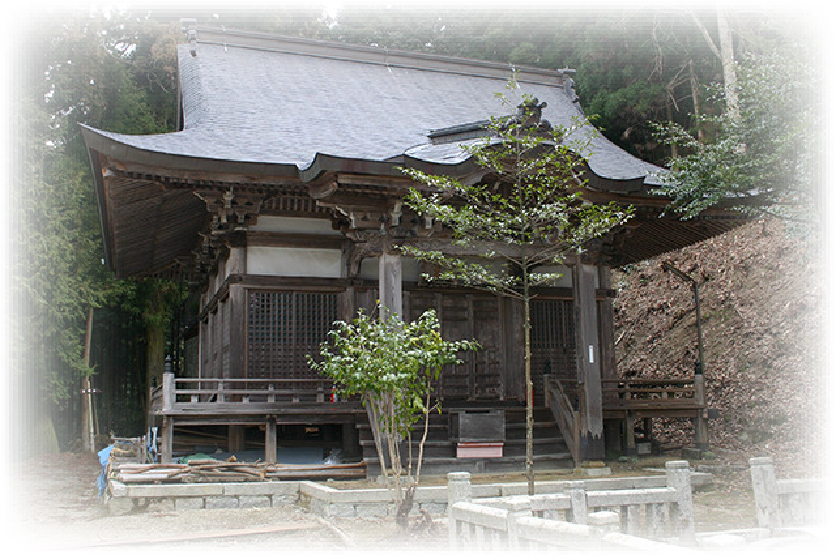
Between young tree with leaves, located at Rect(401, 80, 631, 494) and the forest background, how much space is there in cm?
721

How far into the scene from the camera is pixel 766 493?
642 cm

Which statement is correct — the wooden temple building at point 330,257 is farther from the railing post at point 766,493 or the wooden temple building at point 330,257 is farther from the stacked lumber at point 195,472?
the railing post at point 766,493

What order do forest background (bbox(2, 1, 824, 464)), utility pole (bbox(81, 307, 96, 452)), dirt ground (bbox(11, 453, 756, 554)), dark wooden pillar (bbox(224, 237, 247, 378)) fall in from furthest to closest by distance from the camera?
utility pole (bbox(81, 307, 96, 452)) → forest background (bbox(2, 1, 824, 464)) → dark wooden pillar (bbox(224, 237, 247, 378)) → dirt ground (bbox(11, 453, 756, 554))

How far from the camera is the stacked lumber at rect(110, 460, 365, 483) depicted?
10070 mm

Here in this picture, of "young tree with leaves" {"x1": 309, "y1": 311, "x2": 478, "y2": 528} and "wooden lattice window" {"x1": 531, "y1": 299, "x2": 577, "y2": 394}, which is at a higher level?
"wooden lattice window" {"x1": 531, "y1": 299, "x2": 577, "y2": 394}

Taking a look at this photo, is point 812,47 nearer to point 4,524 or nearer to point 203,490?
point 203,490

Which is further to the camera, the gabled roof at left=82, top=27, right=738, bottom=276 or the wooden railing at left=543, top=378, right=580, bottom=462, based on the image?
the wooden railing at left=543, top=378, right=580, bottom=462

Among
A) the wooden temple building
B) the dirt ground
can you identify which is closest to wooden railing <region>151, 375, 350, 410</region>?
the wooden temple building

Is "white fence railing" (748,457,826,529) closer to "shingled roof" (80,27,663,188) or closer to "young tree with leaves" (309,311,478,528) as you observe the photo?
"young tree with leaves" (309,311,478,528)

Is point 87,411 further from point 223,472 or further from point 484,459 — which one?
point 484,459

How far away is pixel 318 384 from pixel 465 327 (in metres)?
2.71

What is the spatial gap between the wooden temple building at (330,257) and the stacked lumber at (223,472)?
34cm

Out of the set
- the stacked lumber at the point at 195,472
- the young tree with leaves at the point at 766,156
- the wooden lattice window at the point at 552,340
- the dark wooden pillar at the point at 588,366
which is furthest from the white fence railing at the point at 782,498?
the wooden lattice window at the point at 552,340

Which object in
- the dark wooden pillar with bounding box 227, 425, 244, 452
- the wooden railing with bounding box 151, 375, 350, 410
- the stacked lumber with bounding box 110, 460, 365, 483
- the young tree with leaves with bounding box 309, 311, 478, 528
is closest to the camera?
the young tree with leaves with bounding box 309, 311, 478, 528
